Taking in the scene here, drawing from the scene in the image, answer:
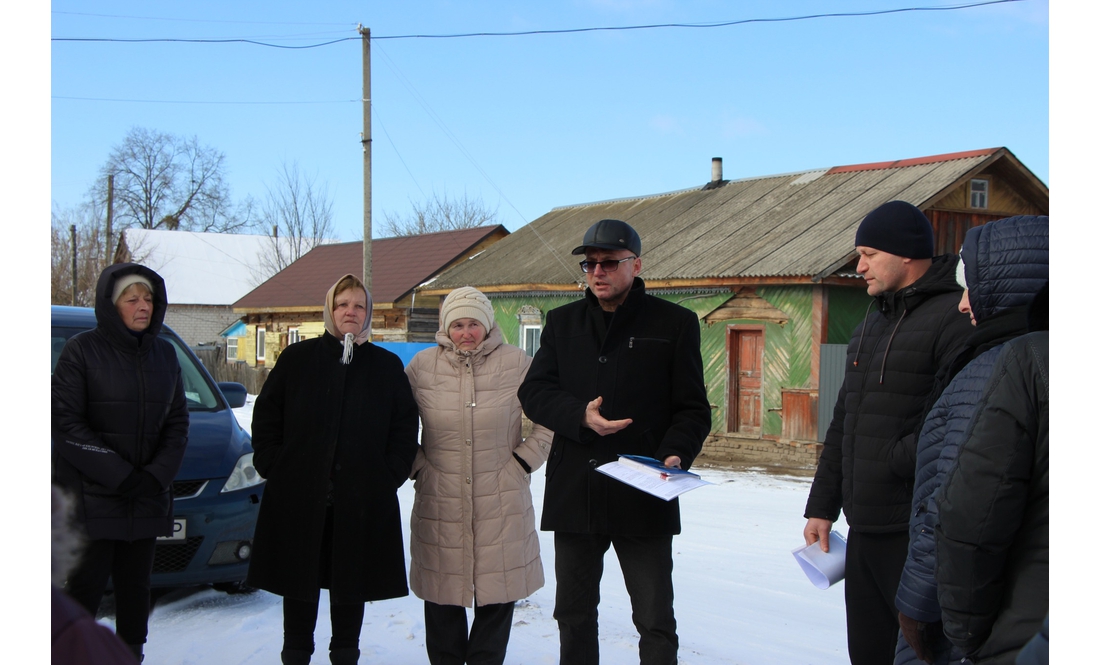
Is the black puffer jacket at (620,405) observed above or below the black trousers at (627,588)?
above

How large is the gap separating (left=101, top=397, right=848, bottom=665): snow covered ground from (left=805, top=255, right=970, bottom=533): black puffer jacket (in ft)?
4.11

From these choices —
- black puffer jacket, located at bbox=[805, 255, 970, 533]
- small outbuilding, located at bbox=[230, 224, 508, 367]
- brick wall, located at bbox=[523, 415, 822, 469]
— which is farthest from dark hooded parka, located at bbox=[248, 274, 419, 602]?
small outbuilding, located at bbox=[230, 224, 508, 367]

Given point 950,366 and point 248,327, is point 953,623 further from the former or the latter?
point 248,327

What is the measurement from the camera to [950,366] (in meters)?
2.27

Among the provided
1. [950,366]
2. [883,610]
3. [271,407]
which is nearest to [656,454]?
[883,610]

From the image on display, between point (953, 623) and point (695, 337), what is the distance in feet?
5.75

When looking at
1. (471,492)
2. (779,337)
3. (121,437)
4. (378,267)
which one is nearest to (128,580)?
(121,437)

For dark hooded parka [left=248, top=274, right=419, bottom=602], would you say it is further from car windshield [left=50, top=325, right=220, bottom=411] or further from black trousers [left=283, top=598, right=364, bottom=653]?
car windshield [left=50, top=325, right=220, bottom=411]

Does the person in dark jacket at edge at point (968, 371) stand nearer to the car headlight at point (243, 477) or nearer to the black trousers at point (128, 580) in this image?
the black trousers at point (128, 580)

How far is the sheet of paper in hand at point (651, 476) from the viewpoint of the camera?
299cm

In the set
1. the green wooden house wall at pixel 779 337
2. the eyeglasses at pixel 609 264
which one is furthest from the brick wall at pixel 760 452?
the eyeglasses at pixel 609 264

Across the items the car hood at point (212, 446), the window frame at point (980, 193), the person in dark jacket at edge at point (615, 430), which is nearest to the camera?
the person in dark jacket at edge at point (615, 430)

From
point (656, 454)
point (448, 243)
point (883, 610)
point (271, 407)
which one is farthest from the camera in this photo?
point (448, 243)
